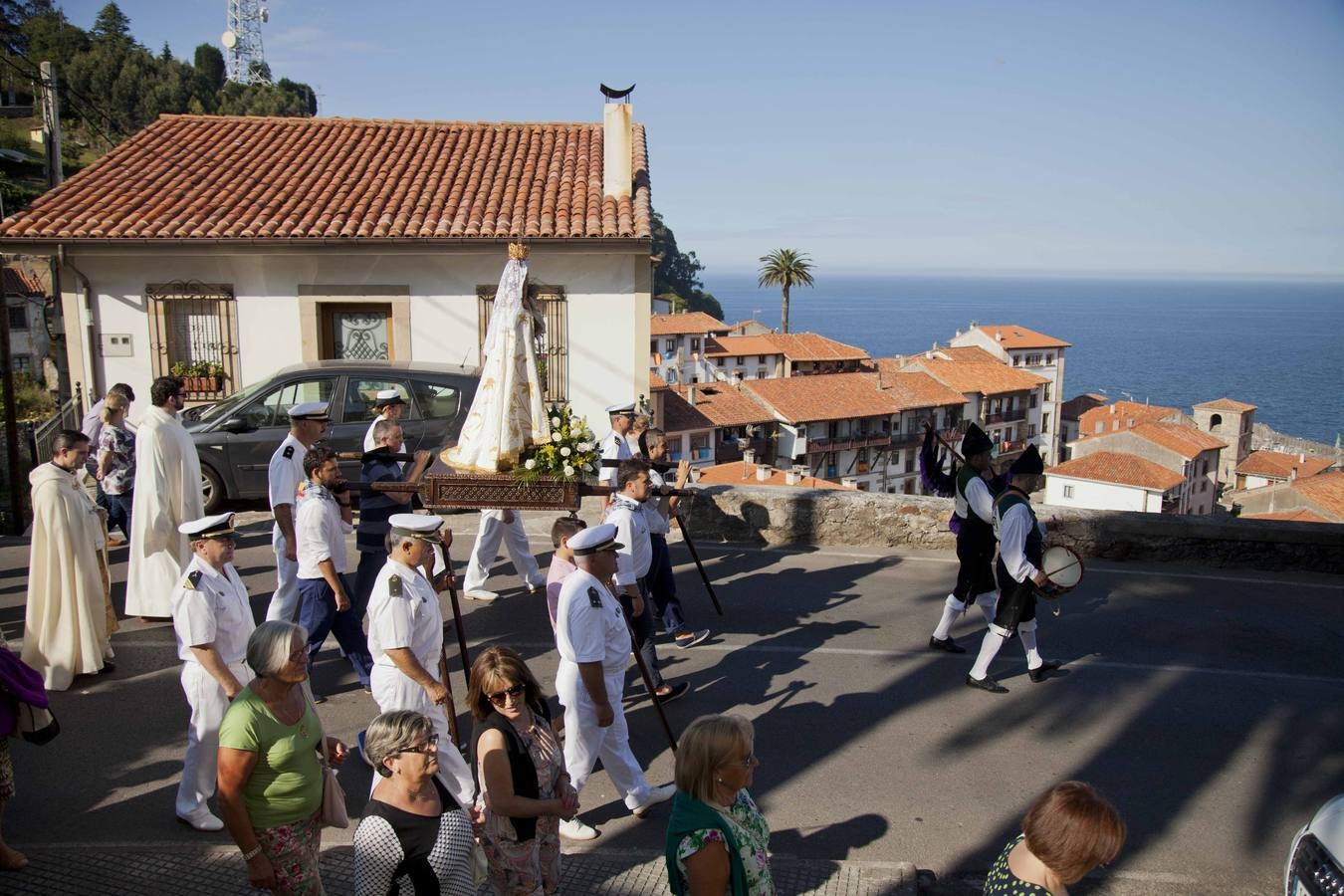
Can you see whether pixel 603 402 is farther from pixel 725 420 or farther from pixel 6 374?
pixel 725 420

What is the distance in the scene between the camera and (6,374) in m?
11.2

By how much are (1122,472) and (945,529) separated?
54.9m

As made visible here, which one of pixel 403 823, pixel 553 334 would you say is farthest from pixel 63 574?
pixel 553 334

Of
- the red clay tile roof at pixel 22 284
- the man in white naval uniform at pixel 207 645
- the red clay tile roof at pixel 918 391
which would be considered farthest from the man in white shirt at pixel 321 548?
the red clay tile roof at pixel 918 391

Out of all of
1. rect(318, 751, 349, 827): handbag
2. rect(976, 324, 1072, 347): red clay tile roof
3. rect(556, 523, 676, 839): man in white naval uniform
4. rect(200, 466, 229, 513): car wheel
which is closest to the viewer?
rect(318, 751, 349, 827): handbag

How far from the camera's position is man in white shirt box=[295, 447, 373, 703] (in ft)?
21.4

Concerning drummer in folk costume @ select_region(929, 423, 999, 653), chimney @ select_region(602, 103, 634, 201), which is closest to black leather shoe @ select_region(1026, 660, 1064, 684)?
drummer in folk costume @ select_region(929, 423, 999, 653)

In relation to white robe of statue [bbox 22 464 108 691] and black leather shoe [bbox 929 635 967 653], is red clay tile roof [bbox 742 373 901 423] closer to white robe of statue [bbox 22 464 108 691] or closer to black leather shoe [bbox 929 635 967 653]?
black leather shoe [bbox 929 635 967 653]

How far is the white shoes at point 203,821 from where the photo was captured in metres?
5.23

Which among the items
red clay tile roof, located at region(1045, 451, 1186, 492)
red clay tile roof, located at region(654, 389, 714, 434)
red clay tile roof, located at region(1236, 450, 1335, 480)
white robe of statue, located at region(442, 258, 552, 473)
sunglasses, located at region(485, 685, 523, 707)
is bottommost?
red clay tile roof, located at region(1236, 450, 1335, 480)

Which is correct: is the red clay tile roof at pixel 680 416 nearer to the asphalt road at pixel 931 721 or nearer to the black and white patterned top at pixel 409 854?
the asphalt road at pixel 931 721

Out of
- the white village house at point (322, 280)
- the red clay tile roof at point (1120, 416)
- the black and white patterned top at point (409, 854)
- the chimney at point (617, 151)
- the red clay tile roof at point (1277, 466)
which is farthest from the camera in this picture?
the red clay tile roof at point (1120, 416)

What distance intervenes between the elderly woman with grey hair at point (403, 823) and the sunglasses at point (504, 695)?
32 centimetres

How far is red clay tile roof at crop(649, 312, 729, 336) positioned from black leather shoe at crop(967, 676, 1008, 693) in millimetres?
79666
